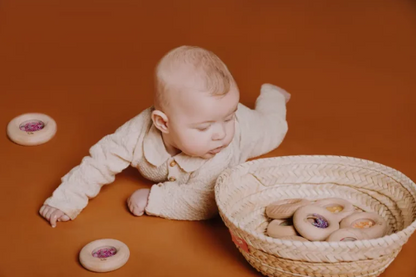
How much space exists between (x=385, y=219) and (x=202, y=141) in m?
0.51

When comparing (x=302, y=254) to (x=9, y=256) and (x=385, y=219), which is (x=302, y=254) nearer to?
(x=385, y=219)

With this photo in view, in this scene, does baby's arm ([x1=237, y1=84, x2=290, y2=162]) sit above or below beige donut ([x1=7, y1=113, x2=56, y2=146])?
above

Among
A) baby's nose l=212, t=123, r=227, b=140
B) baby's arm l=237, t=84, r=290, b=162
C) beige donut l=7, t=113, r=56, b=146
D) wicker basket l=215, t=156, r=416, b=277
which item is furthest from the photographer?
beige donut l=7, t=113, r=56, b=146

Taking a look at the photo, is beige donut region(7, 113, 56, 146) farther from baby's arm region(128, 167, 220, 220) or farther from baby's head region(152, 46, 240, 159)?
baby's head region(152, 46, 240, 159)

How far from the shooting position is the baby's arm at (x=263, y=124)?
2.28m

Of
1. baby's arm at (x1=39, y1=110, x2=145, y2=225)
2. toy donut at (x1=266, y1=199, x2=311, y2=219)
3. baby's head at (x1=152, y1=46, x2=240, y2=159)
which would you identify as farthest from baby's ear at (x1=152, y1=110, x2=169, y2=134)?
toy donut at (x1=266, y1=199, x2=311, y2=219)

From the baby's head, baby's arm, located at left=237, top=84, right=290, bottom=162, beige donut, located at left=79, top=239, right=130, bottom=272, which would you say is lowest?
beige donut, located at left=79, top=239, right=130, bottom=272

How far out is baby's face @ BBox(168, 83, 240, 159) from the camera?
6.33 ft

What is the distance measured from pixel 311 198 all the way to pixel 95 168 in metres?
0.60

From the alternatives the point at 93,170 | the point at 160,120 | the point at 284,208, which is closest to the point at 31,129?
the point at 93,170

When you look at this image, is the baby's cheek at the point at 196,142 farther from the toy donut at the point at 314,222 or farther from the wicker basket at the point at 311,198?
the toy donut at the point at 314,222

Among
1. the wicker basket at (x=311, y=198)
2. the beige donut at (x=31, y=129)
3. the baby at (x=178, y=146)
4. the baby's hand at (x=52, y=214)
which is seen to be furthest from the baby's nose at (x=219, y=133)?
the beige donut at (x=31, y=129)

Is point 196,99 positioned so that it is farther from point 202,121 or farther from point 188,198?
point 188,198

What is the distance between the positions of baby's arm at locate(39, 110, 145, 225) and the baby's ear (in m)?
0.10
